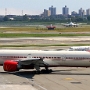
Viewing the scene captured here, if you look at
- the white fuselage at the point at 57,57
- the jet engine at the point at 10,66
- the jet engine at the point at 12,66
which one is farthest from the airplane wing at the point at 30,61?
the white fuselage at the point at 57,57

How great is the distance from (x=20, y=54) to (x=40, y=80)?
7.07 meters

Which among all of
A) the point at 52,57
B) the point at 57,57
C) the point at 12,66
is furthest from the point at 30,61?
the point at 57,57

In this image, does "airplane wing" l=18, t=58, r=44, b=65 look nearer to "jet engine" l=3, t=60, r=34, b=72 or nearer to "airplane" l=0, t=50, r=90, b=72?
"jet engine" l=3, t=60, r=34, b=72

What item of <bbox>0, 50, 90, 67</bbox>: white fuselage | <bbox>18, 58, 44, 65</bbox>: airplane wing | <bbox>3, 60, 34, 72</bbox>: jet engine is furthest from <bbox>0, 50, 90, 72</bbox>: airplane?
<bbox>3, 60, 34, 72</bbox>: jet engine

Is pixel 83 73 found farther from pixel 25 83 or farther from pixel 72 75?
pixel 25 83

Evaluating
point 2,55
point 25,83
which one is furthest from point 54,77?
point 2,55

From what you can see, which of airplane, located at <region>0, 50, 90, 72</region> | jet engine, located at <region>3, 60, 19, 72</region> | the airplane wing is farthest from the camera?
airplane, located at <region>0, 50, 90, 72</region>

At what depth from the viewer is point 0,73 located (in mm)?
46531

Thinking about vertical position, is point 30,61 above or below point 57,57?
below

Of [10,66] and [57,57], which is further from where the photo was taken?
[57,57]

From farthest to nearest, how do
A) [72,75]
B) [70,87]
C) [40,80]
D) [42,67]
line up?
[42,67] < [72,75] < [40,80] < [70,87]

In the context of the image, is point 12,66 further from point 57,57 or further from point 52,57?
point 57,57

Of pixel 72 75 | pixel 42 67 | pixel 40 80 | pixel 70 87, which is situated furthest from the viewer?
pixel 42 67

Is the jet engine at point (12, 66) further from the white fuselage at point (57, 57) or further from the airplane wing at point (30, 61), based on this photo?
the white fuselage at point (57, 57)
